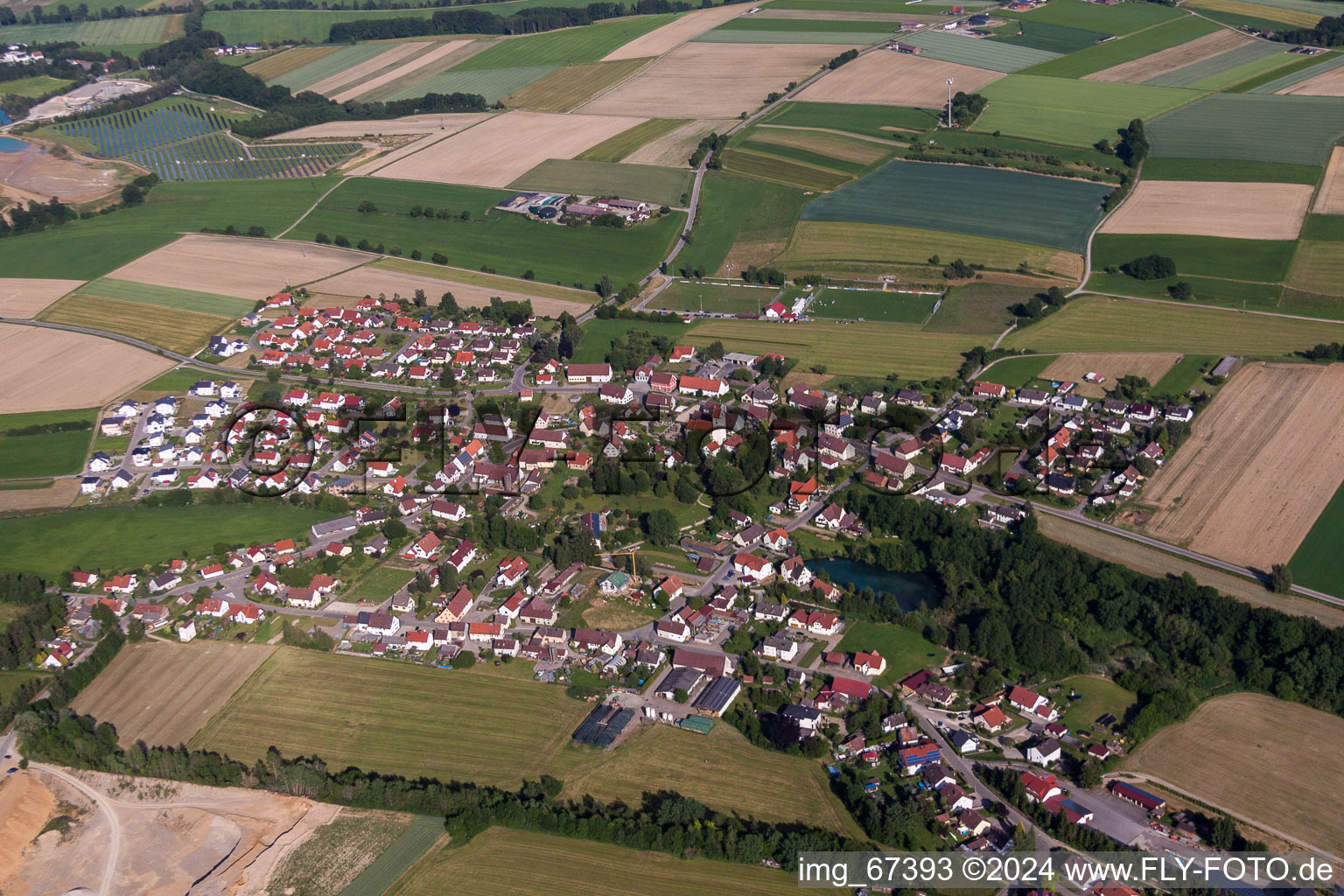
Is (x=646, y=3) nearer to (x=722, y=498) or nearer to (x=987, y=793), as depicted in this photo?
(x=722, y=498)

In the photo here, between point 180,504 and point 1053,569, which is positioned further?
point 180,504

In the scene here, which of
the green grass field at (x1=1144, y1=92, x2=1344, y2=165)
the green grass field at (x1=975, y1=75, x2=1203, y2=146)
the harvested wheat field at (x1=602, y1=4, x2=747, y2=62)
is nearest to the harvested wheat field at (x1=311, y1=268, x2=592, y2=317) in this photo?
the green grass field at (x1=975, y1=75, x2=1203, y2=146)

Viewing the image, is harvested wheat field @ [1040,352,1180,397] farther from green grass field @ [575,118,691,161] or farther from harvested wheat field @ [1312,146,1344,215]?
green grass field @ [575,118,691,161]

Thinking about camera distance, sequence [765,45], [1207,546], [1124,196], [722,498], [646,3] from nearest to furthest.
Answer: [1207,546] → [722,498] → [1124,196] → [765,45] → [646,3]

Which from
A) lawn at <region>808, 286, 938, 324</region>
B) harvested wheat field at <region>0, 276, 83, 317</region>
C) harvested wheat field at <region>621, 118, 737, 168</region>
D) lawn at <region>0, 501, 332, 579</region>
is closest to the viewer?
lawn at <region>0, 501, 332, 579</region>

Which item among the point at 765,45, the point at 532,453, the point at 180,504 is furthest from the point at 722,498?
the point at 765,45

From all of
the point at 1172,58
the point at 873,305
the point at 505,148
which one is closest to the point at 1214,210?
the point at 873,305
